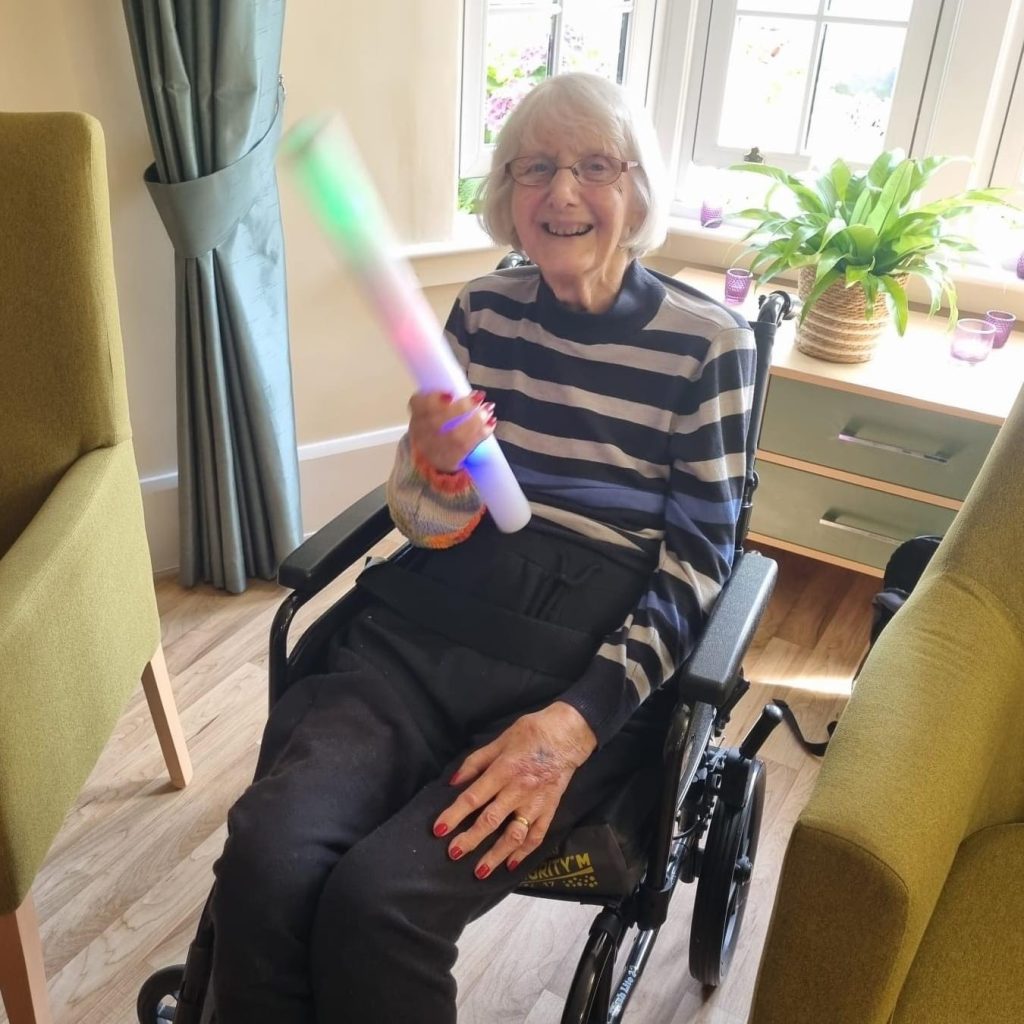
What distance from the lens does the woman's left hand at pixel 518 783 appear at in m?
1.01

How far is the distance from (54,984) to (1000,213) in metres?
2.39

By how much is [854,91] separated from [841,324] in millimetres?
760

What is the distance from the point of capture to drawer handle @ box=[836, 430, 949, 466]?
1930 mm

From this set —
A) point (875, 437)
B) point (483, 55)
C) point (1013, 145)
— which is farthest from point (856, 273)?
point (483, 55)

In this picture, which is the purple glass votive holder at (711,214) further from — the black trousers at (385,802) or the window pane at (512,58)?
the black trousers at (385,802)

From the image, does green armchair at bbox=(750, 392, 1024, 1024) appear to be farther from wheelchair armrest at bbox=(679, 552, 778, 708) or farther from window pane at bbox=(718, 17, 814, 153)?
window pane at bbox=(718, 17, 814, 153)

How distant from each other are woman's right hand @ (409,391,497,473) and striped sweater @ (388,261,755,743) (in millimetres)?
67

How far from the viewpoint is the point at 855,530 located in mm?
2072

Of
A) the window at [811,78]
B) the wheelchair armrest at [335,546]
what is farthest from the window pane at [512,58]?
the wheelchair armrest at [335,546]

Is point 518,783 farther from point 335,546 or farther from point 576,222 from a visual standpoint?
point 576,222

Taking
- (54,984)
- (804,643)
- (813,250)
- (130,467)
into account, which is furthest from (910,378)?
(54,984)

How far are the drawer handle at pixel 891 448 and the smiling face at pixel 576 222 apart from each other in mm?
908

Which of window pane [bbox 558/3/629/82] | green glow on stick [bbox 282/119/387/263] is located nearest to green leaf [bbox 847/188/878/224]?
window pane [bbox 558/3/629/82]

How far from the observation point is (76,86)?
1810mm
